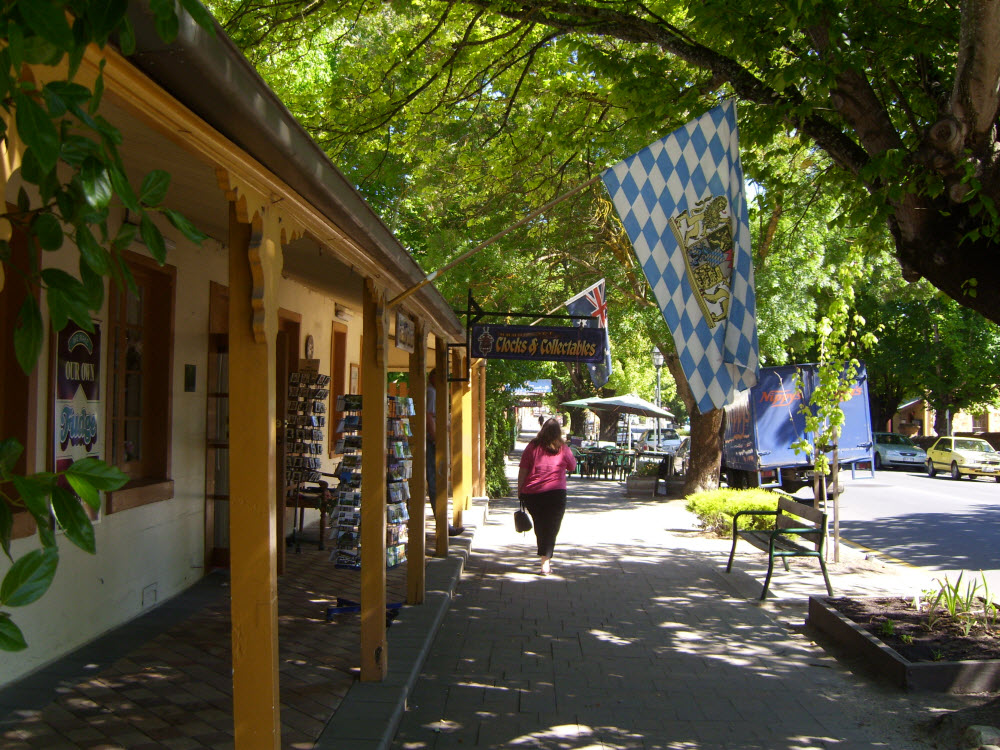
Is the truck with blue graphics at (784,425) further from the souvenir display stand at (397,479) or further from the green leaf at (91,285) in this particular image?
the green leaf at (91,285)

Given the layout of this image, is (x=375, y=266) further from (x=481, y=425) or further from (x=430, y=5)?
(x=481, y=425)

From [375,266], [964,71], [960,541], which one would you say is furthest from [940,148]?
[960,541]

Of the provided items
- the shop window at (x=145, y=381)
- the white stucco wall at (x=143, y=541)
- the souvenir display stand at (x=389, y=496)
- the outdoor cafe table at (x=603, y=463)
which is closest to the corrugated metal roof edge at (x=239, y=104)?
the white stucco wall at (x=143, y=541)

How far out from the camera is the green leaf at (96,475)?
57.2 inches

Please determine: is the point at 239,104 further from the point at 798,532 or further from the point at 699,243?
the point at 798,532

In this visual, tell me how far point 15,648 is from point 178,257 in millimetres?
6257

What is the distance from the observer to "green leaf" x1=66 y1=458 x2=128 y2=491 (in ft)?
4.76

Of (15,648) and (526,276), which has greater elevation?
(526,276)

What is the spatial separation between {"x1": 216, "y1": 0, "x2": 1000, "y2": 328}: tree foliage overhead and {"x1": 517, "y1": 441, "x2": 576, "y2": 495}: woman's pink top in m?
3.40

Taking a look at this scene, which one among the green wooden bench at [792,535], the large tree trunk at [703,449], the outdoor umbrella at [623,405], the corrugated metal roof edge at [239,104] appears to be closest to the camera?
the corrugated metal roof edge at [239,104]

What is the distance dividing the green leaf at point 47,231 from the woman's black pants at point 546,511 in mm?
8445

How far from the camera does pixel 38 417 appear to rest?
5.16 m

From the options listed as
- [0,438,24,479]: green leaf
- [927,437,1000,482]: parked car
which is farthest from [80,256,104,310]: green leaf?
[927,437,1000,482]: parked car

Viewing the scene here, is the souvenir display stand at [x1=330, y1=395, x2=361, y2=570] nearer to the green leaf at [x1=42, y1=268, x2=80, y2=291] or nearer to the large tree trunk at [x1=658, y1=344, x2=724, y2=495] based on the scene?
the green leaf at [x1=42, y1=268, x2=80, y2=291]
